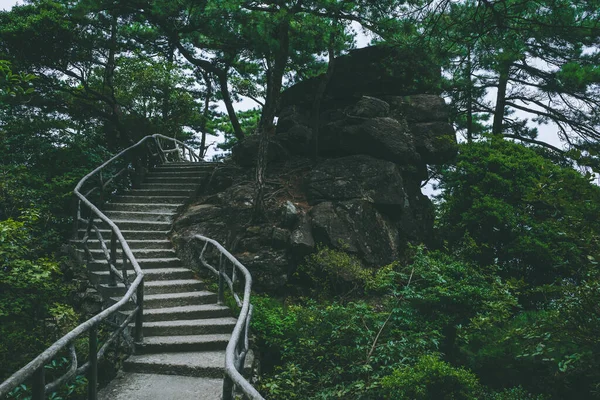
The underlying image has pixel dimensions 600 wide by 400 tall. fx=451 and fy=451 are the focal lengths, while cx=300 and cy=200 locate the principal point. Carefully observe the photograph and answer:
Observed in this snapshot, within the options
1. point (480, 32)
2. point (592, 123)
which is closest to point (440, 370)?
point (480, 32)

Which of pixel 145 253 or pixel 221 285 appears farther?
pixel 145 253

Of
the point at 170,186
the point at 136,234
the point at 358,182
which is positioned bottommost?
the point at 136,234

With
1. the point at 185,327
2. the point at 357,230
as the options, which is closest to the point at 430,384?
the point at 185,327

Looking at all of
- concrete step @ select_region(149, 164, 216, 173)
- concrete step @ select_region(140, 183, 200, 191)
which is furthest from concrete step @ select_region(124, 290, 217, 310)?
concrete step @ select_region(149, 164, 216, 173)

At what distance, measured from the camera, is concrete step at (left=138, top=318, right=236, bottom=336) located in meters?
6.25

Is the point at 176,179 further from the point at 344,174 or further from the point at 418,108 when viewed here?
the point at 418,108

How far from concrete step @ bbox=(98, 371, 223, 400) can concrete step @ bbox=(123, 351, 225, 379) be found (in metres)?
0.07

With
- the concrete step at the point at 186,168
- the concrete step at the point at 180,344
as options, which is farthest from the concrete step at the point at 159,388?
the concrete step at the point at 186,168

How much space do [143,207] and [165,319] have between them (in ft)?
16.0

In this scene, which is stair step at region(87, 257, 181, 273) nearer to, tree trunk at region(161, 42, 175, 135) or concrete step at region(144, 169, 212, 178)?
concrete step at region(144, 169, 212, 178)

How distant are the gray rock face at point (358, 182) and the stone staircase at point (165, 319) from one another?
3.53m

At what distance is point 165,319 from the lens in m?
6.64

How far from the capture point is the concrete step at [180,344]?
5.87m

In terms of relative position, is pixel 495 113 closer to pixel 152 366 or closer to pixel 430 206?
pixel 430 206
